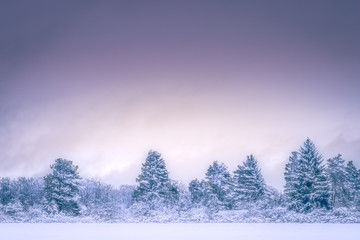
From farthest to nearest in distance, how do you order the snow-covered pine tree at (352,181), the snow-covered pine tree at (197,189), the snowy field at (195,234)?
the snow-covered pine tree at (197,189)
the snow-covered pine tree at (352,181)
the snowy field at (195,234)

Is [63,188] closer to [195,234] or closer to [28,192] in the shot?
[28,192]

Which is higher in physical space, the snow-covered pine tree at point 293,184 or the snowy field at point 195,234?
the snow-covered pine tree at point 293,184

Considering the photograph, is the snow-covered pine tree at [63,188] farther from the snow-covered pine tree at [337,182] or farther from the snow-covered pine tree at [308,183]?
the snow-covered pine tree at [337,182]

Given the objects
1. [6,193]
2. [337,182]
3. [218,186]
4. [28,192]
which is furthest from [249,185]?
[6,193]

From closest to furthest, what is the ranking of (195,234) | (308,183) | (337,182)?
(195,234) < (308,183) < (337,182)

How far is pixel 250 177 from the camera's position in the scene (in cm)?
4356

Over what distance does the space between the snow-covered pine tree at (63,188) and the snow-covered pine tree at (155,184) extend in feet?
24.0

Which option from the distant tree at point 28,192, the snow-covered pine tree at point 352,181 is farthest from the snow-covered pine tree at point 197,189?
the distant tree at point 28,192

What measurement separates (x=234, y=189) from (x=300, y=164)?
9.80 meters

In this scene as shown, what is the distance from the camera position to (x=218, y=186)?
46.9 meters

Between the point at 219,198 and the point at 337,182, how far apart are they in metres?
14.0

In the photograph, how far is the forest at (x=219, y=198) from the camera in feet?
112

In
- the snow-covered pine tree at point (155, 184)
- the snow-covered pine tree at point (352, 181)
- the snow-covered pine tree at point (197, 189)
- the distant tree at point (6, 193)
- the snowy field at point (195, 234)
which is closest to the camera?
the snowy field at point (195, 234)

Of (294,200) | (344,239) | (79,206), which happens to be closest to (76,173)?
(79,206)
